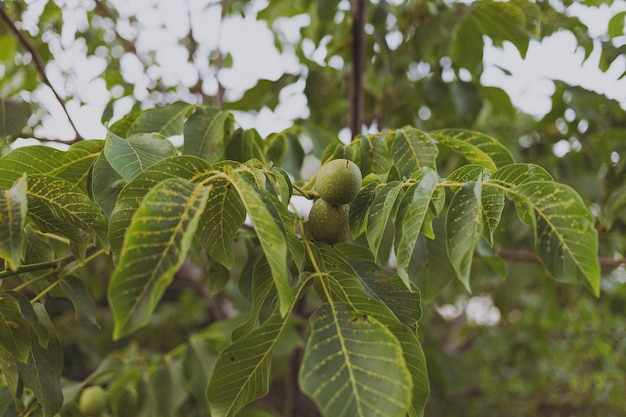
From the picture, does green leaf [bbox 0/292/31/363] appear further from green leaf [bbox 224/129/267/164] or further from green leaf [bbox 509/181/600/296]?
green leaf [bbox 509/181/600/296]

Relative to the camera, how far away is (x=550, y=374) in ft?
8.67

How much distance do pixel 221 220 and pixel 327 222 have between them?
16 cm

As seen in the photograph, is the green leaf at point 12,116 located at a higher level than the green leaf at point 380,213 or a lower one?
higher

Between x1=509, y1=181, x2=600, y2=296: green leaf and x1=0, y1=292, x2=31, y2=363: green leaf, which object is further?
x1=0, y1=292, x2=31, y2=363: green leaf

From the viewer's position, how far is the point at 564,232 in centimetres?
58

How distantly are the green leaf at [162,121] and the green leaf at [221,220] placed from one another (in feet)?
1.12

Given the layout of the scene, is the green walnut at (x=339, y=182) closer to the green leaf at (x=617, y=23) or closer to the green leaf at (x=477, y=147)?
the green leaf at (x=477, y=147)

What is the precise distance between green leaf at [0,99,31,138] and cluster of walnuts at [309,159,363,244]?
0.70 m

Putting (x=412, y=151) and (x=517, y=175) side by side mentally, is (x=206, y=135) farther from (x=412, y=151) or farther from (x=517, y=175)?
(x=517, y=175)

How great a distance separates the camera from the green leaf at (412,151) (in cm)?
88

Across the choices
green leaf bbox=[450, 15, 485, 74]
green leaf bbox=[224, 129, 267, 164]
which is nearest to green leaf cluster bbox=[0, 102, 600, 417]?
green leaf bbox=[224, 129, 267, 164]

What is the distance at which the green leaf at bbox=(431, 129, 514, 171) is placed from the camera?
2.91 ft

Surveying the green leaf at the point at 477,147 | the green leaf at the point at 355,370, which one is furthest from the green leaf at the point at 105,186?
the green leaf at the point at 477,147

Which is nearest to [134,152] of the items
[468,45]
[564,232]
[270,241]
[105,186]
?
[105,186]
